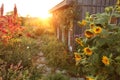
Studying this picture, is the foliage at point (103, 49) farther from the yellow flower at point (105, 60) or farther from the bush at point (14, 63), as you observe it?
the bush at point (14, 63)

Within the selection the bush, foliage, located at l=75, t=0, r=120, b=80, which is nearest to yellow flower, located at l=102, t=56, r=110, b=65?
foliage, located at l=75, t=0, r=120, b=80

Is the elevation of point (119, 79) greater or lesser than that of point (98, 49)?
lesser

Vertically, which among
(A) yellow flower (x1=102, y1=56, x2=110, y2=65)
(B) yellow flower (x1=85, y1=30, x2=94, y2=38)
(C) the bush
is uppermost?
(B) yellow flower (x1=85, y1=30, x2=94, y2=38)

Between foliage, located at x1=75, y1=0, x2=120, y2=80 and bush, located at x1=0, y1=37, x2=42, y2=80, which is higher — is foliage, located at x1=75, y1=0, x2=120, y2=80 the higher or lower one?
the higher one

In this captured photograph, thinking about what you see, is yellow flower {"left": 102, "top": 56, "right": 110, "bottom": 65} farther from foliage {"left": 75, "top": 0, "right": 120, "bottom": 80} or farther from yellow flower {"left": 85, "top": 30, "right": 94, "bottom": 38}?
yellow flower {"left": 85, "top": 30, "right": 94, "bottom": 38}

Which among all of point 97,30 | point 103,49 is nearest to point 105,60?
point 103,49

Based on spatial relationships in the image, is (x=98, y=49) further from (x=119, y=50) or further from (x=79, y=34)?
(x=79, y=34)

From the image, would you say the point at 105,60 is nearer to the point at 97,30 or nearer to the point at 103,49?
the point at 103,49

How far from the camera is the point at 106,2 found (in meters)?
10.4

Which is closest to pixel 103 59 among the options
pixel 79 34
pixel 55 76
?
pixel 55 76

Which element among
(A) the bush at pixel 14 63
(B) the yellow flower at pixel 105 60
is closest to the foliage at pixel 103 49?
(B) the yellow flower at pixel 105 60

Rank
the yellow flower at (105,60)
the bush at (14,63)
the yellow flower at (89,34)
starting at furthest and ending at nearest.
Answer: the bush at (14,63)
the yellow flower at (89,34)
the yellow flower at (105,60)

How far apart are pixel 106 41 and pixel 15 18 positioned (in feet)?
21.7

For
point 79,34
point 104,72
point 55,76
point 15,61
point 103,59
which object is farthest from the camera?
point 79,34
